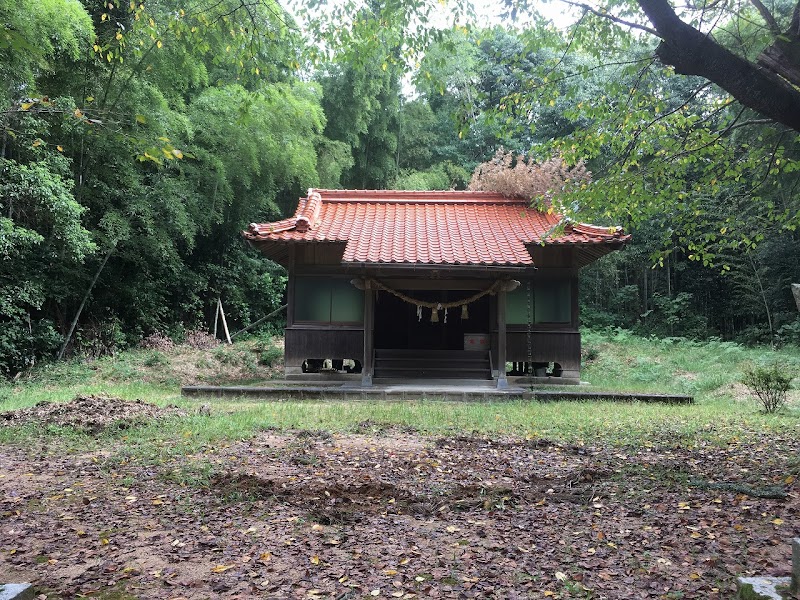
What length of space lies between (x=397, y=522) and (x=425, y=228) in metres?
8.70

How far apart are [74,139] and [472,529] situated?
438 inches

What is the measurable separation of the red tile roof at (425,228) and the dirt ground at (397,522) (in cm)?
530

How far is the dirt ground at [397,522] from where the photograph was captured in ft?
9.39

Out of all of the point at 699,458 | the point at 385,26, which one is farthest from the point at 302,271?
the point at 699,458

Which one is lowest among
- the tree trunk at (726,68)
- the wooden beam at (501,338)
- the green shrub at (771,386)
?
the green shrub at (771,386)

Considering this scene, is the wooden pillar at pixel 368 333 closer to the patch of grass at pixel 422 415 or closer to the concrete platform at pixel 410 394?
the concrete platform at pixel 410 394

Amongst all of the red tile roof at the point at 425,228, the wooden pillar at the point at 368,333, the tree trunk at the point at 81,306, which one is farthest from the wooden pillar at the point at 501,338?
the tree trunk at the point at 81,306

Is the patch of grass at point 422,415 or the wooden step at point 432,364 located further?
the wooden step at point 432,364

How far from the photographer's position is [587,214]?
20.7 ft

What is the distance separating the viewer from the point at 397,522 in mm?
3658

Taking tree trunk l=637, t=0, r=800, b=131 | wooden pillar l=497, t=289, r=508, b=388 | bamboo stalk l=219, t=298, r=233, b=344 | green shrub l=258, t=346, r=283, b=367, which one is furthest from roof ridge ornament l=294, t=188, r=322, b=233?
tree trunk l=637, t=0, r=800, b=131

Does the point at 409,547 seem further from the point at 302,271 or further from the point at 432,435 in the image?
the point at 302,271

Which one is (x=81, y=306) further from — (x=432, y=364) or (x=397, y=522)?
(x=397, y=522)

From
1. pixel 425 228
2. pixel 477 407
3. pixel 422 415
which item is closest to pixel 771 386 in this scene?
pixel 477 407
